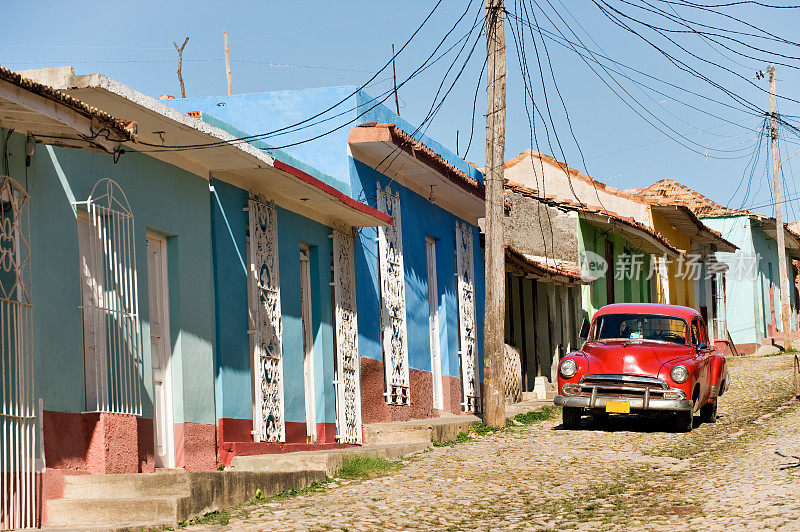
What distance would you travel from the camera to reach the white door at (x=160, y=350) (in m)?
10.7

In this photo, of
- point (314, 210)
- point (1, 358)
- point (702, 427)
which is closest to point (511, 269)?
point (702, 427)

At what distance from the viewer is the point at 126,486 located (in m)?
8.97

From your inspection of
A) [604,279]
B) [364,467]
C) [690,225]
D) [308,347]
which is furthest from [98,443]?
[690,225]

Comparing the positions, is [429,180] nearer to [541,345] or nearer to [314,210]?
[314,210]

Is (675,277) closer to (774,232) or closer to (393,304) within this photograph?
(774,232)

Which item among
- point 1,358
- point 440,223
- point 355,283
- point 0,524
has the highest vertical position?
point 440,223

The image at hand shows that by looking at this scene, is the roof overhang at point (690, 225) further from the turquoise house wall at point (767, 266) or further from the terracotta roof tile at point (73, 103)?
the terracotta roof tile at point (73, 103)

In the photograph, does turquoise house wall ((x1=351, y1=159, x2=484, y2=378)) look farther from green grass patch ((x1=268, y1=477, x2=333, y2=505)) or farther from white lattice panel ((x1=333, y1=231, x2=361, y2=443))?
green grass patch ((x1=268, y1=477, x2=333, y2=505))

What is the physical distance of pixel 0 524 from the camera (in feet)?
26.0

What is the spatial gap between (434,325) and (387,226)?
322 cm

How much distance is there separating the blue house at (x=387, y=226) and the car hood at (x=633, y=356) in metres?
2.98

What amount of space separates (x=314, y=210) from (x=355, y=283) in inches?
58.7

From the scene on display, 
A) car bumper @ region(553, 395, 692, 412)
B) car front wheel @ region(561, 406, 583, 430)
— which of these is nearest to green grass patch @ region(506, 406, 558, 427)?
car front wheel @ region(561, 406, 583, 430)

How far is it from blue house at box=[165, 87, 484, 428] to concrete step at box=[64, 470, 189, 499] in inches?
181
